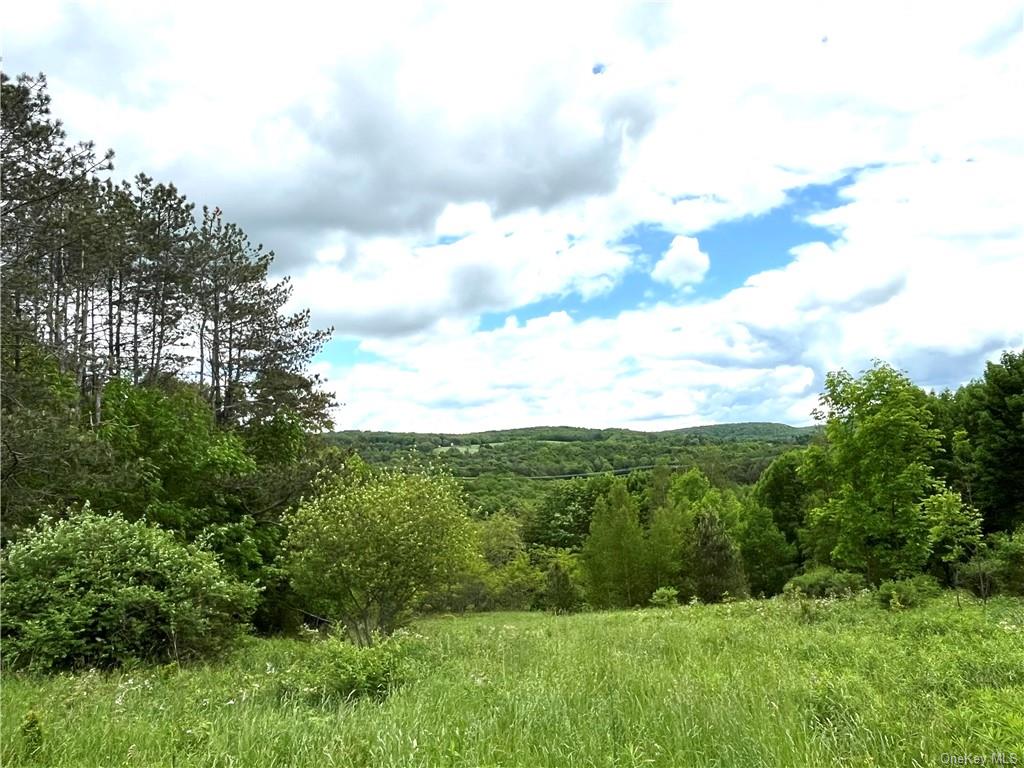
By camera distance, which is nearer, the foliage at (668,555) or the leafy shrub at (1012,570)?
the leafy shrub at (1012,570)

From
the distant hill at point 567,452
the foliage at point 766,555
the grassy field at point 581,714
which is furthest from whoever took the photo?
the distant hill at point 567,452

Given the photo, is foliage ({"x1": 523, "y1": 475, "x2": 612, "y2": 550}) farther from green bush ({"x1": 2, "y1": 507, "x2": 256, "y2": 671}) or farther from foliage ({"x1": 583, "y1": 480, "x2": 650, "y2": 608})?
green bush ({"x1": 2, "y1": 507, "x2": 256, "y2": 671})

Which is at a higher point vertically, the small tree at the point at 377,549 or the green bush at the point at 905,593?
the small tree at the point at 377,549

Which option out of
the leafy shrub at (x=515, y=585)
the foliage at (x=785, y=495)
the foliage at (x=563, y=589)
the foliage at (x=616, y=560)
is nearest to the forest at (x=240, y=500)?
the foliage at (x=616, y=560)

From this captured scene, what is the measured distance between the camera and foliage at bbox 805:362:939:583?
2316cm

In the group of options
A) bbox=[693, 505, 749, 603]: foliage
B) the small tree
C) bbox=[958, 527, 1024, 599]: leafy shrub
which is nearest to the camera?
the small tree

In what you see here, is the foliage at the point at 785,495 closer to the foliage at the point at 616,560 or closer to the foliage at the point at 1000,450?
the foliage at the point at 616,560

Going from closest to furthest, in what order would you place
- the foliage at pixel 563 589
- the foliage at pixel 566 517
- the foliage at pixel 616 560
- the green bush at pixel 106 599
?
the green bush at pixel 106 599
the foliage at pixel 616 560
the foliage at pixel 563 589
the foliage at pixel 566 517

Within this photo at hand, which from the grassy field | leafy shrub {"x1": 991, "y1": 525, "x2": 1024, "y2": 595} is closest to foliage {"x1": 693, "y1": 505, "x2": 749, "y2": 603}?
leafy shrub {"x1": 991, "y1": 525, "x2": 1024, "y2": 595}

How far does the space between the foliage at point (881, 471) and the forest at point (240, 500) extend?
83 millimetres

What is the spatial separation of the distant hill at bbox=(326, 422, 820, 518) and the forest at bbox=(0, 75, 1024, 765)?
9.78m

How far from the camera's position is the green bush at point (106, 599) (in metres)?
10.1

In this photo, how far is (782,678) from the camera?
651 centimetres

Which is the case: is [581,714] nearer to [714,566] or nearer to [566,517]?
[714,566]
